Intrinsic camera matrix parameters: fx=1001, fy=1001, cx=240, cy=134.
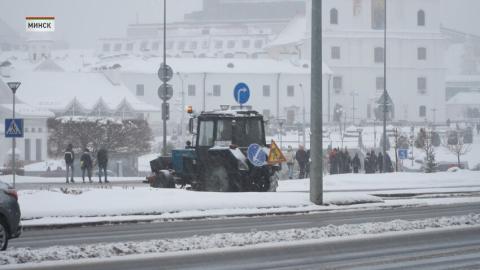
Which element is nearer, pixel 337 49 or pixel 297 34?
pixel 337 49

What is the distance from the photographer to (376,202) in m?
24.3

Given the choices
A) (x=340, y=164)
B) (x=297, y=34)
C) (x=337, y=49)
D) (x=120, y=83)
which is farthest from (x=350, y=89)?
(x=340, y=164)

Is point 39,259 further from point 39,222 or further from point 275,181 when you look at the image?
point 275,181

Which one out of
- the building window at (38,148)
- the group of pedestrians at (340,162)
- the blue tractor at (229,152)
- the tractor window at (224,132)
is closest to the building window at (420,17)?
the building window at (38,148)

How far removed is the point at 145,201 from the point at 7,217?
8.06 meters

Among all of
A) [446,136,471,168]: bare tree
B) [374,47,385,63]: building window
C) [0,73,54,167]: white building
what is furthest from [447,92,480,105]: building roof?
[0,73,54,167]: white building

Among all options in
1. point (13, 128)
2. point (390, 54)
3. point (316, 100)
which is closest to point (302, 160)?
point (13, 128)

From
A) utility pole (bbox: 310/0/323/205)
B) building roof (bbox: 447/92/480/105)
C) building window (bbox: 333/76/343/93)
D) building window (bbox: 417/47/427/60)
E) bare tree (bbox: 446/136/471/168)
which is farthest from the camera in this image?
building roof (bbox: 447/92/480/105)

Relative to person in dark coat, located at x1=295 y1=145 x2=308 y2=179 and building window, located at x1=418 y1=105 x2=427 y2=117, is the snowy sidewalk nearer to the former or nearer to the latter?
person in dark coat, located at x1=295 y1=145 x2=308 y2=179

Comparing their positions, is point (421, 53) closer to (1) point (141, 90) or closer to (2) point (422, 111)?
(2) point (422, 111)

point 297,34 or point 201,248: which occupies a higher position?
point 297,34

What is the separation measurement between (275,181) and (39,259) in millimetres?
14343

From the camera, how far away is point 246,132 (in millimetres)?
25828

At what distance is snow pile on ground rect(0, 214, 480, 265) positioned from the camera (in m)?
12.9
